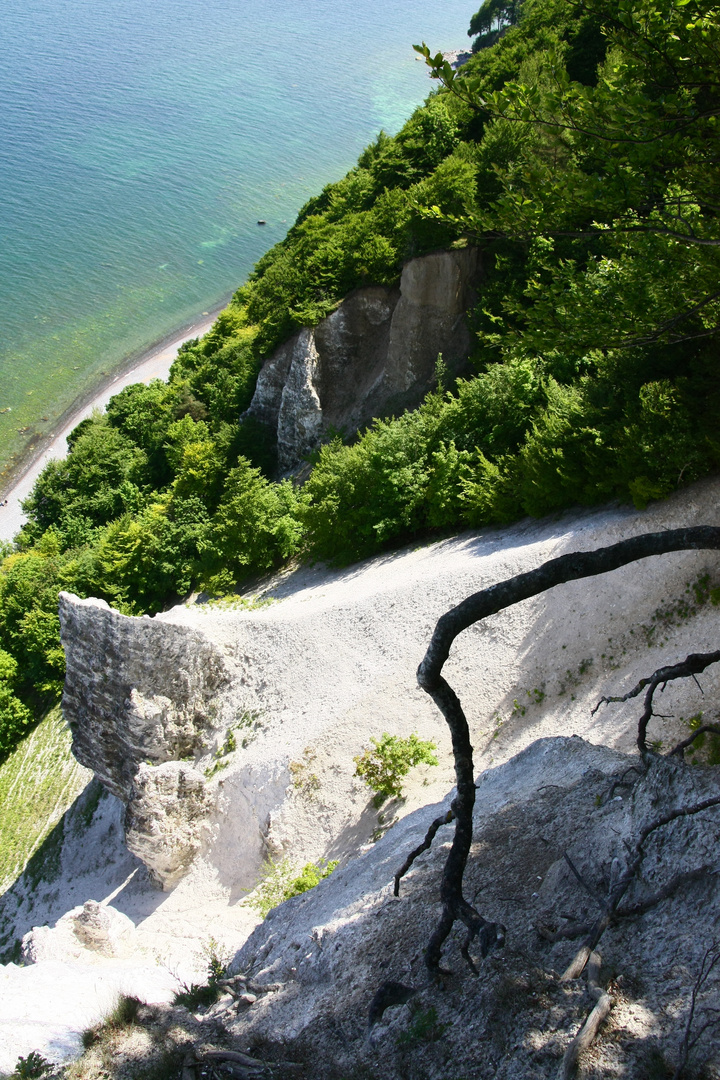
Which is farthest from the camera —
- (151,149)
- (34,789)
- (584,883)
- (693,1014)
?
(151,149)

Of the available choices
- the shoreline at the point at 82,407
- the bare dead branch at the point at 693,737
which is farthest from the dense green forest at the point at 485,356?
the bare dead branch at the point at 693,737

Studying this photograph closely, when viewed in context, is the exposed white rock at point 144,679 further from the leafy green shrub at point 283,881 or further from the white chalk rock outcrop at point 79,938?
the leafy green shrub at point 283,881

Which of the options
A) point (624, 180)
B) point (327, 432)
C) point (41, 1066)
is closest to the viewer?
point (41, 1066)

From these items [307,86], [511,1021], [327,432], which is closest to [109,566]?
[327,432]

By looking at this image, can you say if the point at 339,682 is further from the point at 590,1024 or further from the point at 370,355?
the point at 370,355

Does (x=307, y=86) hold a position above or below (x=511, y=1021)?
above

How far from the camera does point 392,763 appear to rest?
1658 centimetres

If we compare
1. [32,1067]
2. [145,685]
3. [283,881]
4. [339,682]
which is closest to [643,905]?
[32,1067]

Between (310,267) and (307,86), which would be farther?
(307,86)

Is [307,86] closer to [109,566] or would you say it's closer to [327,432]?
[327,432]

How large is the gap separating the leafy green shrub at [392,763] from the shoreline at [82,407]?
3225 centimetres

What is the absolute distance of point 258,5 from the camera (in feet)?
382

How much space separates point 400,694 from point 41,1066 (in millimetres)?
10972

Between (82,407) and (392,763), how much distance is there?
40.2 meters
